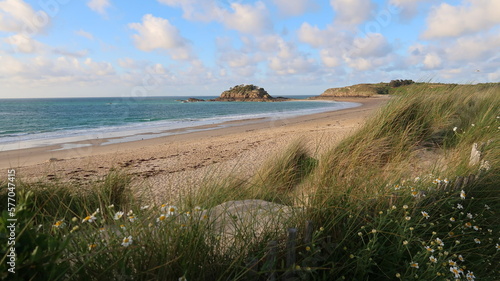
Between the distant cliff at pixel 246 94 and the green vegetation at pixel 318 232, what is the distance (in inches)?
3876

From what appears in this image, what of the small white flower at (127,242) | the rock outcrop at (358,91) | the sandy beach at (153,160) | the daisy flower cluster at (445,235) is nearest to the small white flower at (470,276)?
the daisy flower cluster at (445,235)

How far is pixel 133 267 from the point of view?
6.23 feet

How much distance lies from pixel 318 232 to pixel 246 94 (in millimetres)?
108185

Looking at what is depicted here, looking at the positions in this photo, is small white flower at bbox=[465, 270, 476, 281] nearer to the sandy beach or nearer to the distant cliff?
the sandy beach

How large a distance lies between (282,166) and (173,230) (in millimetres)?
4017

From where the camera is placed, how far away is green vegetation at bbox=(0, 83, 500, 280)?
1766 millimetres

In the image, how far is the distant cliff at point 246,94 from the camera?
105 m

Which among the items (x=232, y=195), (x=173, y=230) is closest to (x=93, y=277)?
(x=173, y=230)

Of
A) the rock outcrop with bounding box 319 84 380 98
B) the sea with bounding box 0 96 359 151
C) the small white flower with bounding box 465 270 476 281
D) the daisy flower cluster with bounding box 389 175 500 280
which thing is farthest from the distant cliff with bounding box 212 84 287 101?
the small white flower with bounding box 465 270 476 281

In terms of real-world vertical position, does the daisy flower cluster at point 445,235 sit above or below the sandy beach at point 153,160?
above

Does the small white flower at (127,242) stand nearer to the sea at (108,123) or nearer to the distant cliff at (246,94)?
the sea at (108,123)

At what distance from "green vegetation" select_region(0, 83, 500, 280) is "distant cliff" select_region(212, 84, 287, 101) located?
323 feet

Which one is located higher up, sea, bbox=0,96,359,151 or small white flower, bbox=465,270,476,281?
small white flower, bbox=465,270,476,281

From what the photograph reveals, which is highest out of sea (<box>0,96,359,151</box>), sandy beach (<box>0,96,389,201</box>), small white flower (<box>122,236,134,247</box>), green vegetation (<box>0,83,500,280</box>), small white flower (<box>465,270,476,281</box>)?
small white flower (<box>122,236,134,247</box>)
